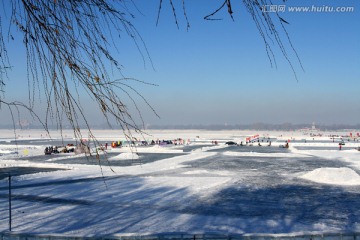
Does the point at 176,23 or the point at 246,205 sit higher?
the point at 176,23

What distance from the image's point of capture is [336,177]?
2033 cm

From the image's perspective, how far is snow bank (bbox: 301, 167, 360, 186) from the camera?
1977 cm

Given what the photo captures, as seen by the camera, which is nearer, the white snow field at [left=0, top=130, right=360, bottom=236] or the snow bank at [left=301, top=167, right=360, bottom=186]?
the white snow field at [left=0, top=130, right=360, bottom=236]

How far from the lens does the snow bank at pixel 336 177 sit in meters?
19.8

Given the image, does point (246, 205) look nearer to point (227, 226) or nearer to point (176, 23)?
point (227, 226)

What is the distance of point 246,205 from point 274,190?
4.08m

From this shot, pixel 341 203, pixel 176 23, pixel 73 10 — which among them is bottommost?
pixel 341 203

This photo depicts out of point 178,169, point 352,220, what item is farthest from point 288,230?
point 178,169

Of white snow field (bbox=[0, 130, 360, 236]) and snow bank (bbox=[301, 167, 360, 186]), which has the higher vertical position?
snow bank (bbox=[301, 167, 360, 186])

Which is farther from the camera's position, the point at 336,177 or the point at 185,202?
the point at 336,177

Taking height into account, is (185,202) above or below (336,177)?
below

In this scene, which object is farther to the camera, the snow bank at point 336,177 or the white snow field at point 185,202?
the snow bank at point 336,177

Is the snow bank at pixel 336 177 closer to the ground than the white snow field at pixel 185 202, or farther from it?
farther from it

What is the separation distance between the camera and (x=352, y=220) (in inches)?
466
